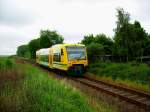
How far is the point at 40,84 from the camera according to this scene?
1163 centimetres

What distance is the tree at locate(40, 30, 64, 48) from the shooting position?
253 ft

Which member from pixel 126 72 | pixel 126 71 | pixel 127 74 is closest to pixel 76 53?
pixel 126 71

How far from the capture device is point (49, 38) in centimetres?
7875

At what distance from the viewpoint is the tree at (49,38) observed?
77.0m

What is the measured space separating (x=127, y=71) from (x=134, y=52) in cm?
1218

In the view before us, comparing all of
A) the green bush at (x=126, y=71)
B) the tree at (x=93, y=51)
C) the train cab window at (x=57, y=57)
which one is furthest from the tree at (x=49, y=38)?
the green bush at (x=126, y=71)

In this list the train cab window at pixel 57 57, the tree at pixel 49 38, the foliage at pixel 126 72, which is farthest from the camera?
the tree at pixel 49 38

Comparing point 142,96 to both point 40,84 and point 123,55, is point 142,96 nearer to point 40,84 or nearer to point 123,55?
point 40,84

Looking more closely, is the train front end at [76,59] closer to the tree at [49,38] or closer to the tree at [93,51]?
the tree at [93,51]

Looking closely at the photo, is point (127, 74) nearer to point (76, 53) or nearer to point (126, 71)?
point (126, 71)

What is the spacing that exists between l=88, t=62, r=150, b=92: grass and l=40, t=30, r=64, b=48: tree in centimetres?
5262

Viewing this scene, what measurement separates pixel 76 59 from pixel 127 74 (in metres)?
5.90

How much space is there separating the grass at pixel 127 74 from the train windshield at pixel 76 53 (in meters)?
1.90

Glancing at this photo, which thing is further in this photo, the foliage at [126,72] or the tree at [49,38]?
the tree at [49,38]
